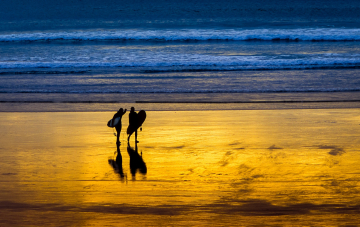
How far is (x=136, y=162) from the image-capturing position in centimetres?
430

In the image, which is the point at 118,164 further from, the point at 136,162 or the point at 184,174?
the point at 184,174

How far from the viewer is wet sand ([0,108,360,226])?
3156mm

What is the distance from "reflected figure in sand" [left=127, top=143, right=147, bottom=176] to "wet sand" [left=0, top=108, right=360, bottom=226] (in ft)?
0.03

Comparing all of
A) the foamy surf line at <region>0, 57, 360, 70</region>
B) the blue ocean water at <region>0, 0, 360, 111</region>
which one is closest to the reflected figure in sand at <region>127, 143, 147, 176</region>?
the blue ocean water at <region>0, 0, 360, 111</region>

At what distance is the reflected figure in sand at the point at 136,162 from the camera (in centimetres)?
406

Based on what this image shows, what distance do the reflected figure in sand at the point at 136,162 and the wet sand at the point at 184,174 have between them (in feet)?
0.03

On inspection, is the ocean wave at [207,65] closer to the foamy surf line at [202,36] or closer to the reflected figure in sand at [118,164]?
the reflected figure in sand at [118,164]

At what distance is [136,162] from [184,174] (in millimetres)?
645

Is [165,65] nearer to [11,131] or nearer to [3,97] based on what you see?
[3,97]

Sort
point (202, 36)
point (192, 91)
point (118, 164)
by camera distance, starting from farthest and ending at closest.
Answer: point (202, 36), point (192, 91), point (118, 164)

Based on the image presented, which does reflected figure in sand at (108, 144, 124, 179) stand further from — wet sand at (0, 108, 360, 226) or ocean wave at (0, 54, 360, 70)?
ocean wave at (0, 54, 360, 70)

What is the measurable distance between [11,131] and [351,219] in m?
4.54

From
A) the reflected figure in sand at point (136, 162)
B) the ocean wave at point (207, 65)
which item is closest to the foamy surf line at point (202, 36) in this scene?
the ocean wave at point (207, 65)

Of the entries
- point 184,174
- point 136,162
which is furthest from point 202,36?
point 184,174
